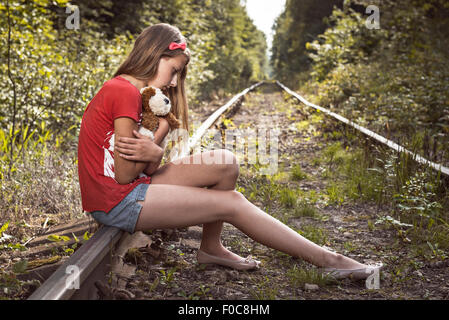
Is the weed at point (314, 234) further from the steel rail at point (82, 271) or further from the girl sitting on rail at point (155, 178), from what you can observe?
the steel rail at point (82, 271)

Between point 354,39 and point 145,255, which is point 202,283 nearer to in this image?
point 145,255

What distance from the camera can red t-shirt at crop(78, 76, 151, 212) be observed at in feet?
7.34

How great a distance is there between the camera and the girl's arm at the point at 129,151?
2.21m

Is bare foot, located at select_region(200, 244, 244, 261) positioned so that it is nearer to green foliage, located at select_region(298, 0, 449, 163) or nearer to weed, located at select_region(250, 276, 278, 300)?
weed, located at select_region(250, 276, 278, 300)

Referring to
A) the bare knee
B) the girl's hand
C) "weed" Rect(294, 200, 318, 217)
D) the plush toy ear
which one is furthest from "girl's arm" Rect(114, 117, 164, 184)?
"weed" Rect(294, 200, 318, 217)

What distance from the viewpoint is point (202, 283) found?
2.41 metres

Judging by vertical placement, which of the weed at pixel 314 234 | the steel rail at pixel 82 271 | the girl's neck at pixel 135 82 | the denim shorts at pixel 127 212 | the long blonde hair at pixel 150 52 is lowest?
the weed at pixel 314 234

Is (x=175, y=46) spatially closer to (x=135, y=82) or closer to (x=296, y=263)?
(x=135, y=82)

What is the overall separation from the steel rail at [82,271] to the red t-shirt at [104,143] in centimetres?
17

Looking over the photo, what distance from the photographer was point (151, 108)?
2.31m

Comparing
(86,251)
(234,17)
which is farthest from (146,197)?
(234,17)

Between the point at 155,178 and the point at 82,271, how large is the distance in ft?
2.87

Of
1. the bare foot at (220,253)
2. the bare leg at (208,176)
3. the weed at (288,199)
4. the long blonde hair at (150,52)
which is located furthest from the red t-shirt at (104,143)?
the weed at (288,199)
